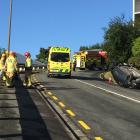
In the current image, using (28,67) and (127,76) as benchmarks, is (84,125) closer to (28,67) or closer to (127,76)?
(28,67)

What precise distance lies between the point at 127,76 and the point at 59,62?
9738 mm

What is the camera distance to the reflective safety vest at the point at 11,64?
1027 inches

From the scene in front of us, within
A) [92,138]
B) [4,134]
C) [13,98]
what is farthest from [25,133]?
[13,98]

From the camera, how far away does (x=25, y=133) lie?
12.0 meters

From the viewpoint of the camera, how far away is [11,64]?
1027 inches

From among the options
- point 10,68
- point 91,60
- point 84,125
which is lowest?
point 84,125

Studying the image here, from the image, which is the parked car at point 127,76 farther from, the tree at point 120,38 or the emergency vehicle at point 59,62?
the tree at point 120,38

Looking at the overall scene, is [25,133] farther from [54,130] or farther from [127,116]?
[127,116]

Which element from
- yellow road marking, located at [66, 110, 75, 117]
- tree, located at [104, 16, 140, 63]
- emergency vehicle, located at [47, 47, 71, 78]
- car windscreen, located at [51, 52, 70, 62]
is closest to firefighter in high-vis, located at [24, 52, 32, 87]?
yellow road marking, located at [66, 110, 75, 117]

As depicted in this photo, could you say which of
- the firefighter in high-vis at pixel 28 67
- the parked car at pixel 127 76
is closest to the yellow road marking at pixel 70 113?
the firefighter in high-vis at pixel 28 67

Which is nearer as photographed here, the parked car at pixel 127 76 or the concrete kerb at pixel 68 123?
the concrete kerb at pixel 68 123

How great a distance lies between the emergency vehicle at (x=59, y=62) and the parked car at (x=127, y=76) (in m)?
6.31

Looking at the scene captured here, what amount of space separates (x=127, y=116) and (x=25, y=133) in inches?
184

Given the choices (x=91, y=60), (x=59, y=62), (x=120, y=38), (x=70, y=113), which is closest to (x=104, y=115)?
(x=70, y=113)
